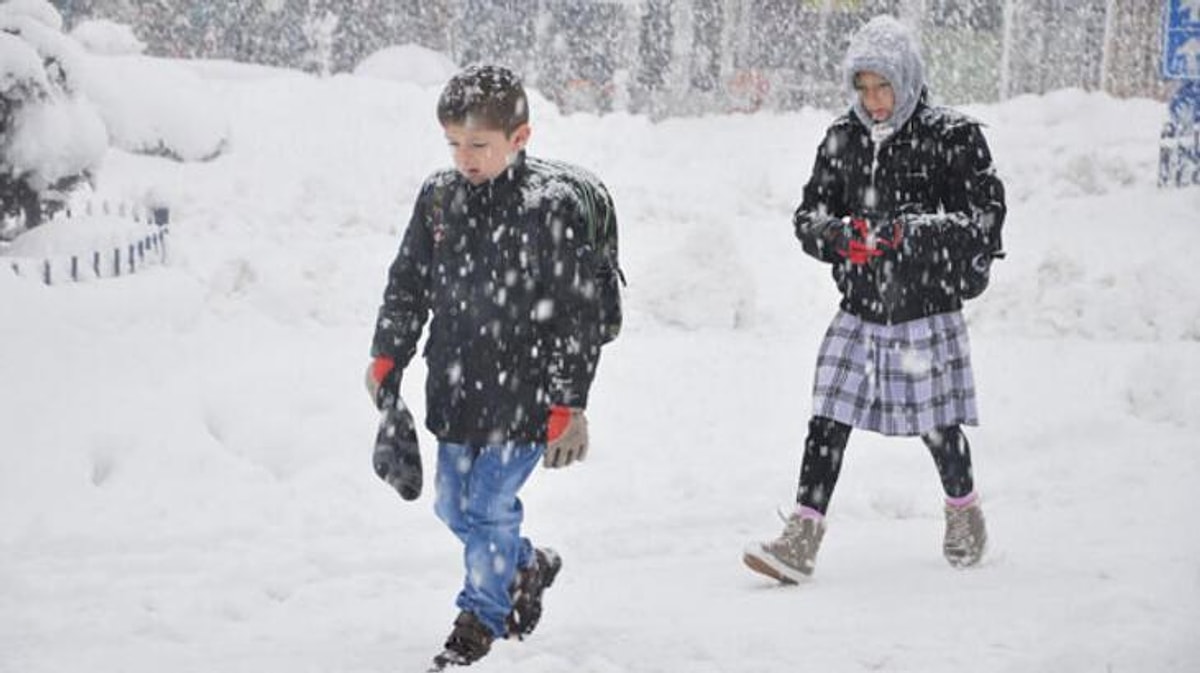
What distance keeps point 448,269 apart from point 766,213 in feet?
38.9

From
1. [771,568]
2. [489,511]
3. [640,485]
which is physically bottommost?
[640,485]

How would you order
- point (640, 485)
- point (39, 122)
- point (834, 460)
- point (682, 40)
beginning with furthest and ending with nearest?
point (682, 40) < point (39, 122) < point (640, 485) < point (834, 460)

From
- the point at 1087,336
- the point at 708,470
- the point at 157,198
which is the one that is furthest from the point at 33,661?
the point at 157,198

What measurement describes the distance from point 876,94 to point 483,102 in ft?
4.77

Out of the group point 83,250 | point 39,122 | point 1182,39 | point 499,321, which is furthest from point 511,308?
point 1182,39

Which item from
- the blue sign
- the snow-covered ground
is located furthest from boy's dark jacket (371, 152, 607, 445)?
the blue sign

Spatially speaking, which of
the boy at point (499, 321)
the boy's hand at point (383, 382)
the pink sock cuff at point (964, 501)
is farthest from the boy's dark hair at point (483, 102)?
the pink sock cuff at point (964, 501)

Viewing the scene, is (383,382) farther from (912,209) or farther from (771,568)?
(912,209)

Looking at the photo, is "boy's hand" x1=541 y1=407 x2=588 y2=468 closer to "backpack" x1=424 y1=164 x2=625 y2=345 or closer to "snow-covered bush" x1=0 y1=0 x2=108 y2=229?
"backpack" x1=424 y1=164 x2=625 y2=345

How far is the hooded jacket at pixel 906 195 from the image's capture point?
4.46 metres

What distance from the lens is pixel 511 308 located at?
3.83 metres

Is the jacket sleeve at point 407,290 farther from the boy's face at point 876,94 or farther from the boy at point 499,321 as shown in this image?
the boy's face at point 876,94

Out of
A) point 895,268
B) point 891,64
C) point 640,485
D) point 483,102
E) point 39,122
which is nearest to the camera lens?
point 483,102

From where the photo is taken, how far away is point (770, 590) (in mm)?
4656
